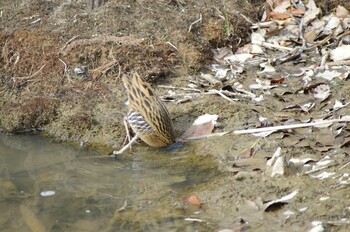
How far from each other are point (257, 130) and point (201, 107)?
0.89 meters

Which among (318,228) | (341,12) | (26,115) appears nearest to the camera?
(318,228)

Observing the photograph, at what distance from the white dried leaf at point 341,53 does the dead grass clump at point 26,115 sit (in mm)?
3173

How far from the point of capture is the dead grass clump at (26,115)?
775 cm

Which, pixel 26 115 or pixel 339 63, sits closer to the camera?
pixel 26 115

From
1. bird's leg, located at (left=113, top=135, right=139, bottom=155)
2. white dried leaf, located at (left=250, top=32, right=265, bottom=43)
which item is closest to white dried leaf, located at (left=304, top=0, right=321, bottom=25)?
white dried leaf, located at (left=250, top=32, right=265, bottom=43)

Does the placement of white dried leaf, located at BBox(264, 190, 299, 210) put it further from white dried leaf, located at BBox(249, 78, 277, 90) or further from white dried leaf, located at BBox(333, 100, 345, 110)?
white dried leaf, located at BBox(249, 78, 277, 90)

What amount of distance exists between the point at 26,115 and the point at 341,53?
11.7 ft

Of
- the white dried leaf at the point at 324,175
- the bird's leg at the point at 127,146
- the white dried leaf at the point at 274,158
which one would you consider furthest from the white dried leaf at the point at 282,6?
the white dried leaf at the point at 324,175

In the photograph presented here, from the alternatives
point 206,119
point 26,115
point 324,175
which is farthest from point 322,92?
point 26,115

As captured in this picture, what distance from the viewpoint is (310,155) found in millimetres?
→ 6359

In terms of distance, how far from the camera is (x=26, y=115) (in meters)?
7.77

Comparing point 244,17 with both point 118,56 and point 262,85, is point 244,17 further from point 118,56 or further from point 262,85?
point 118,56

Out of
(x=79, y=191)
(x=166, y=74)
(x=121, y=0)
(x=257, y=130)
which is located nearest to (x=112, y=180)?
(x=79, y=191)

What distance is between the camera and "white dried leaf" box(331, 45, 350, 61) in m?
8.13
